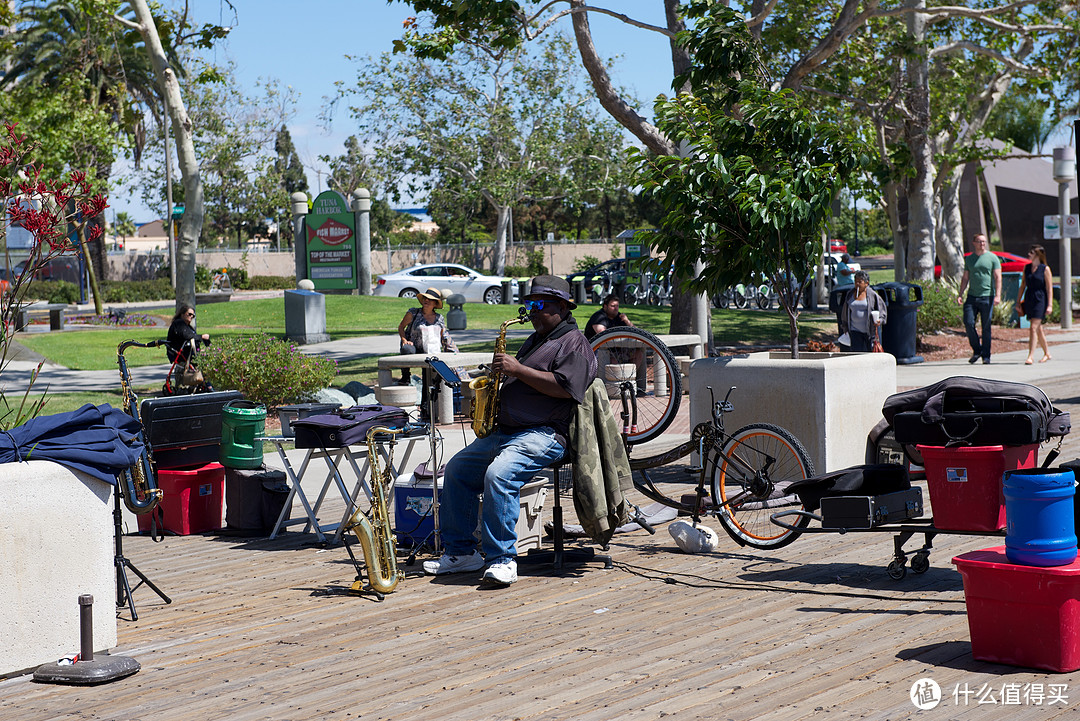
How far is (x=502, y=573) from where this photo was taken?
6.45 meters

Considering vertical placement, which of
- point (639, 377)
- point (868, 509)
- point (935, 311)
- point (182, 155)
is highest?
point (182, 155)

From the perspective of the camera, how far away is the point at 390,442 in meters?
7.32

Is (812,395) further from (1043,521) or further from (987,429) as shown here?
(1043,521)

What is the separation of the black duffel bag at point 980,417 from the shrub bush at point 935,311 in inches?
655

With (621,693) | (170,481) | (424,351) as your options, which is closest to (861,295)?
(424,351)

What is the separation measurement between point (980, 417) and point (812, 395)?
114 inches

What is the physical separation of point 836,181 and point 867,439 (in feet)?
7.11

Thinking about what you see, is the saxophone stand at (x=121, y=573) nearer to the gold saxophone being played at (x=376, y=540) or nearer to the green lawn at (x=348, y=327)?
the gold saxophone being played at (x=376, y=540)

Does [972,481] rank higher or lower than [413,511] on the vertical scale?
higher

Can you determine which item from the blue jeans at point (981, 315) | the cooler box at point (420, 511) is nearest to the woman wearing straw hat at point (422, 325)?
the cooler box at point (420, 511)

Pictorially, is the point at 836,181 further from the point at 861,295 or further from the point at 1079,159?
the point at 861,295

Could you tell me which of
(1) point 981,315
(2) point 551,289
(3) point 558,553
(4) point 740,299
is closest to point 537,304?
(2) point 551,289

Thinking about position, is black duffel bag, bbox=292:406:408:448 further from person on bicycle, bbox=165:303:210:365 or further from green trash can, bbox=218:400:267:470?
person on bicycle, bbox=165:303:210:365

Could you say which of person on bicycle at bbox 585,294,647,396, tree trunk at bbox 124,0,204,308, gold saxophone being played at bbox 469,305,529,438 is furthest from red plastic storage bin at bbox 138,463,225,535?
tree trunk at bbox 124,0,204,308
